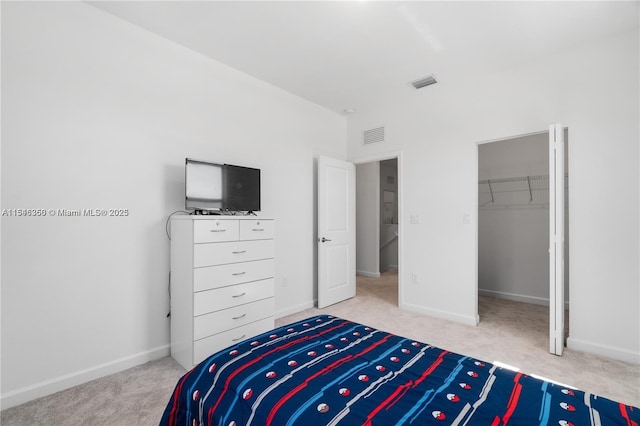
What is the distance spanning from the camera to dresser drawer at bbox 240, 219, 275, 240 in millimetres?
2607

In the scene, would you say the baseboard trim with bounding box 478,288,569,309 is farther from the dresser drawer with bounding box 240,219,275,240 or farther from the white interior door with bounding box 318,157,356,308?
the dresser drawer with bounding box 240,219,275,240

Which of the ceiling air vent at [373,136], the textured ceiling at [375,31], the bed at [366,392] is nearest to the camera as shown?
the bed at [366,392]

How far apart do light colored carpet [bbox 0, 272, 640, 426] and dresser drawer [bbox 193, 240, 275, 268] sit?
0.89 m

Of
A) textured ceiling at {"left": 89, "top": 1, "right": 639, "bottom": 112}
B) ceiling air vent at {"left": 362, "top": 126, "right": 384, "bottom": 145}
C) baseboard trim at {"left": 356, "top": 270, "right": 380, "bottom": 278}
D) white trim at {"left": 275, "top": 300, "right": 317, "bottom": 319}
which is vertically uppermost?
textured ceiling at {"left": 89, "top": 1, "right": 639, "bottom": 112}

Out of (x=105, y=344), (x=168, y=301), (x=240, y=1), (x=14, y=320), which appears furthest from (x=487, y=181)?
(x=14, y=320)

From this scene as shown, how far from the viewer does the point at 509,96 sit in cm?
310

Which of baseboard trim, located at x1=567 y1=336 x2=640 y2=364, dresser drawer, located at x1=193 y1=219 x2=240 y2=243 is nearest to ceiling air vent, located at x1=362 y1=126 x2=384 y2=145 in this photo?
dresser drawer, located at x1=193 y1=219 x2=240 y2=243

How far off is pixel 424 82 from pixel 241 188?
94.8 inches

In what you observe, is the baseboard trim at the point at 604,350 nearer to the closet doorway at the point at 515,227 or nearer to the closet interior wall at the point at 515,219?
the closet doorway at the point at 515,227

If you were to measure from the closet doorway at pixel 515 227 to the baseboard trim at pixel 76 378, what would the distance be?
3575mm

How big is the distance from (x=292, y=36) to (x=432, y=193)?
91.0 inches

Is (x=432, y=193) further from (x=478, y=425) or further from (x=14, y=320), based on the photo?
(x=14, y=320)

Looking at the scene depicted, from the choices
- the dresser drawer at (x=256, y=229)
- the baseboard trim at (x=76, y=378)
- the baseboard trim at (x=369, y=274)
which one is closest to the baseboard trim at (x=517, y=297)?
the baseboard trim at (x=369, y=274)

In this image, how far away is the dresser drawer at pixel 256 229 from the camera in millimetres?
2607
